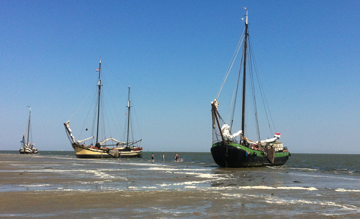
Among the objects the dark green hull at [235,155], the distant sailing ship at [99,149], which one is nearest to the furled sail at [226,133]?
the dark green hull at [235,155]

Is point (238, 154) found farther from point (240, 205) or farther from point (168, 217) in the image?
point (168, 217)

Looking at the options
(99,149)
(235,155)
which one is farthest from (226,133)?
(99,149)

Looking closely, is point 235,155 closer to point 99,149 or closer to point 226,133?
point 226,133

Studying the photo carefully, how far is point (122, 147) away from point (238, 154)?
189ft

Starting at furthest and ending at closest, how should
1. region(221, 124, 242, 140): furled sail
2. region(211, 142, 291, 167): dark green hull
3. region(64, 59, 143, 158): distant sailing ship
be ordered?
region(64, 59, 143, 158): distant sailing ship < region(221, 124, 242, 140): furled sail < region(211, 142, 291, 167): dark green hull

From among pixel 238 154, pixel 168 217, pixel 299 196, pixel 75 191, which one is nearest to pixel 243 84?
pixel 238 154

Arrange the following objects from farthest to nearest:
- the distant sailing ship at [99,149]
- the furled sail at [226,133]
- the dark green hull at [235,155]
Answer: the distant sailing ship at [99,149], the furled sail at [226,133], the dark green hull at [235,155]

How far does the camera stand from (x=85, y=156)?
78438 millimetres

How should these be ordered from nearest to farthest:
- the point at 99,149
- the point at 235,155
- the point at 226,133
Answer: the point at 235,155 < the point at 226,133 < the point at 99,149

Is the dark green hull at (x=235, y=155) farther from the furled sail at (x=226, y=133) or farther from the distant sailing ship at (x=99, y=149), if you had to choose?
the distant sailing ship at (x=99, y=149)

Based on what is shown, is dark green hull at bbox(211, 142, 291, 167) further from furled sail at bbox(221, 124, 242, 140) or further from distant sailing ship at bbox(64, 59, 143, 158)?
distant sailing ship at bbox(64, 59, 143, 158)

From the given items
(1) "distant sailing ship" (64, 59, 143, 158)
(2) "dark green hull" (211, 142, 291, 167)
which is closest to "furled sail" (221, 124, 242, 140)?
(2) "dark green hull" (211, 142, 291, 167)

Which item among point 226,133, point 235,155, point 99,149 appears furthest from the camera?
point 99,149

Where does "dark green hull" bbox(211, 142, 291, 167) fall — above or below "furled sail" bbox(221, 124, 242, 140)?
below
